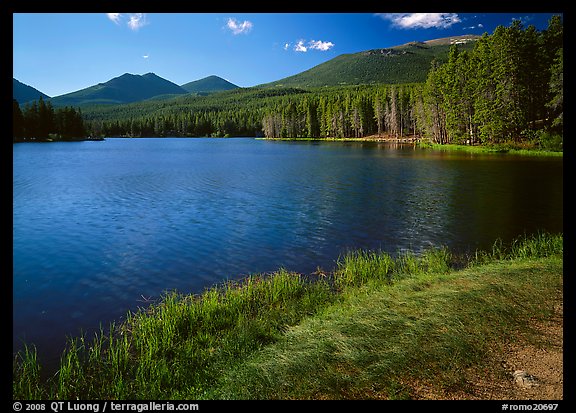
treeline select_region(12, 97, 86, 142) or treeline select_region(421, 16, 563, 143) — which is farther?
treeline select_region(12, 97, 86, 142)

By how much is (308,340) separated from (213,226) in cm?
1370

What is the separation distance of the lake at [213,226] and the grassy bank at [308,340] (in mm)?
1859

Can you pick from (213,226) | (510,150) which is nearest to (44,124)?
(213,226)

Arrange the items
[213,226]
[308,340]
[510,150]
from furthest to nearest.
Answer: [510,150] < [213,226] < [308,340]

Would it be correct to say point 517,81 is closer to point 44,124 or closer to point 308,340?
point 308,340

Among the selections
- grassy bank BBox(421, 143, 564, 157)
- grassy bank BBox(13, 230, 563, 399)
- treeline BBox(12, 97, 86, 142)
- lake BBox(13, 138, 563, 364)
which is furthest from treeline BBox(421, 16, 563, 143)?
treeline BBox(12, 97, 86, 142)

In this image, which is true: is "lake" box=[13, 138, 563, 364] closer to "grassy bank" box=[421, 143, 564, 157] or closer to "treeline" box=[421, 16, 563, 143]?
"grassy bank" box=[421, 143, 564, 157]

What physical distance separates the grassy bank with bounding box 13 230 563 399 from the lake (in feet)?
6.10

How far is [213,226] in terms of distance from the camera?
66.6ft

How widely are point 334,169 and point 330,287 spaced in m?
34.8

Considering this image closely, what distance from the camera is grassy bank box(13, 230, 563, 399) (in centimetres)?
607

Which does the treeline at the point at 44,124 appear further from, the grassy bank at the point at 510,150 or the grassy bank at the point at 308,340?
the grassy bank at the point at 308,340
